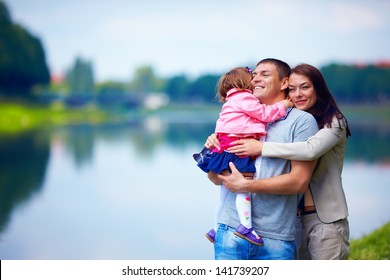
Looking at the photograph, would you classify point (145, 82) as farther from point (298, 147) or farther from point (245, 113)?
point (298, 147)

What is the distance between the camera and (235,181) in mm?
1719

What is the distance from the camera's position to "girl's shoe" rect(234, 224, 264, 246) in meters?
1.69

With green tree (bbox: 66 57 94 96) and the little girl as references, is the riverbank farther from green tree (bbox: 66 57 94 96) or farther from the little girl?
the little girl

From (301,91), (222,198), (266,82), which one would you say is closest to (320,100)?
(301,91)

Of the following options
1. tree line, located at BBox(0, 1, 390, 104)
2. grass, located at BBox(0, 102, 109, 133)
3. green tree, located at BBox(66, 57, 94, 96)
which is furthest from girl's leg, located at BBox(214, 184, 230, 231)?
green tree, located at BBox(66, 57, 94, 96)

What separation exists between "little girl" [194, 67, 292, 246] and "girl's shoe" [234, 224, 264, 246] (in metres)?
0.01

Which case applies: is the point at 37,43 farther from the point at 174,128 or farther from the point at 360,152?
the point at 360,152

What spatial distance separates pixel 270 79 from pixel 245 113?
12cm

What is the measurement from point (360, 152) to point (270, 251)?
5.62m

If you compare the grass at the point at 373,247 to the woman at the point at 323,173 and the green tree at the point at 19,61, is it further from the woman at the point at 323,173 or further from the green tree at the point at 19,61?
the green tree at the point at 19,61

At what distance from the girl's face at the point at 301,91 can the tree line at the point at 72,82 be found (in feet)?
17.0

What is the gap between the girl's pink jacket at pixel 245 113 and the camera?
173cm

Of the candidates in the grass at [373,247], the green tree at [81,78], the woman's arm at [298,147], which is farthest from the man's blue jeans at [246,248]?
the green tree at [81,78]
